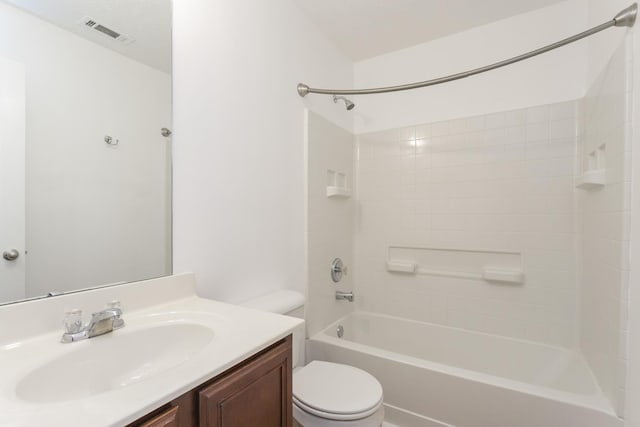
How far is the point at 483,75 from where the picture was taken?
2.02 metres

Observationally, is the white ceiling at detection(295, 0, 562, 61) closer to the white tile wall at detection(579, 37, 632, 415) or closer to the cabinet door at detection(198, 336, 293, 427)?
the white tile wall at detection(579, 37, 632, 415)

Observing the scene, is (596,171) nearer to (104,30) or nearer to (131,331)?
(131,331)

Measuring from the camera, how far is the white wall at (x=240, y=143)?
3.89 feet

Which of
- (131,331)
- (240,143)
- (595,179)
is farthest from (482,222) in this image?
(131,331)

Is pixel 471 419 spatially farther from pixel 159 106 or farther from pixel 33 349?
pixel 159 106

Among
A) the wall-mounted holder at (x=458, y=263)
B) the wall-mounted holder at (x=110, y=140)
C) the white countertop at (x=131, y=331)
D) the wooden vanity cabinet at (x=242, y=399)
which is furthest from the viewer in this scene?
the wall-mounted holder at (x=458, y=263)

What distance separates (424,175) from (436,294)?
88 centimetres

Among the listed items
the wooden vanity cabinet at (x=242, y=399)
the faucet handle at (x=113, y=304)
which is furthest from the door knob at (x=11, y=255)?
the wooden vanity cabinet at (x=242, y=399)

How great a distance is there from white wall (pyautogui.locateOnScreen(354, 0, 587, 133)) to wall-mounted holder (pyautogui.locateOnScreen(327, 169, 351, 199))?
0.51 meters

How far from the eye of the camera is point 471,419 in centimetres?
138

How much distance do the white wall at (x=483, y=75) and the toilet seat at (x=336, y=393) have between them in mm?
1795

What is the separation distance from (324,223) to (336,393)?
3.40 feet

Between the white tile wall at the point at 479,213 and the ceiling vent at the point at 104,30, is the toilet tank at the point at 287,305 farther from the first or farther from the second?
the ceiling vent at the point at 104,30

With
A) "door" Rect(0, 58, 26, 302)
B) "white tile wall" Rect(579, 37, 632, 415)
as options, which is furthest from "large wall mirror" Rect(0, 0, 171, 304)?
"white tile wall" Rect(579, 37, 632, 415)
